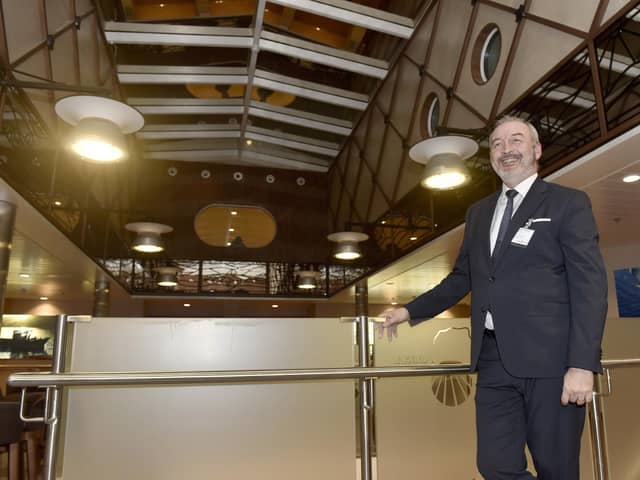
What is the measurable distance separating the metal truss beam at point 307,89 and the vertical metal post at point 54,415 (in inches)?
323

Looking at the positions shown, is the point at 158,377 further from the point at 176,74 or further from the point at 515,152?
the point at 176,74

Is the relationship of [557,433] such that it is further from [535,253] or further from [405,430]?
[405,430]

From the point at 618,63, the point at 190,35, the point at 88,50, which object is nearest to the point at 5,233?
the point at 88,50

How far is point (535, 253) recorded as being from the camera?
1648 mm

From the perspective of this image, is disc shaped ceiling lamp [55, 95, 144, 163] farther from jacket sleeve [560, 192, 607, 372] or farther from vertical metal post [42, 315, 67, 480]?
jacket sleeve [560, 192, 607, 372]

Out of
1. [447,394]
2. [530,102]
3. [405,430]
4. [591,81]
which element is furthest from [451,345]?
[530,102]

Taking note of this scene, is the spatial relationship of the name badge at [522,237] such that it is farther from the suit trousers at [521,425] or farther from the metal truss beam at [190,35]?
the metal truss beam at [190,35]

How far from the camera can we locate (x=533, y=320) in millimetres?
1600

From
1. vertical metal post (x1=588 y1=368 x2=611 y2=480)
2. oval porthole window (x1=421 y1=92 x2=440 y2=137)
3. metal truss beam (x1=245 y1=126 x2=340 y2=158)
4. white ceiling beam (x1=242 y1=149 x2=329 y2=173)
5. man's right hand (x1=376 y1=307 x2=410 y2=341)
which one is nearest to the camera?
man's right hand (x1=376 y1=307 x2=410 y2=341)

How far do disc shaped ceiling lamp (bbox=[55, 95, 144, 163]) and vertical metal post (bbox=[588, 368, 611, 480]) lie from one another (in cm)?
349

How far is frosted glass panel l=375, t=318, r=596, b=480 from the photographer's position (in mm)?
2236

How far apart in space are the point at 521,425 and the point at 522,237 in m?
0.59

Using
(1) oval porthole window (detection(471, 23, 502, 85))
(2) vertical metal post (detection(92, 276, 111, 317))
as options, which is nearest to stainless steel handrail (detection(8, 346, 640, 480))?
(1) oval porthole window (detection(471, 23, 502, 85))

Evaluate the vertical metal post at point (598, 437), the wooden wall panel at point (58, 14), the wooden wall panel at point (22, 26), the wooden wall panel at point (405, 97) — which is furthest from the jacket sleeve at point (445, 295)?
the wooden wall panel at point (405, 97)
